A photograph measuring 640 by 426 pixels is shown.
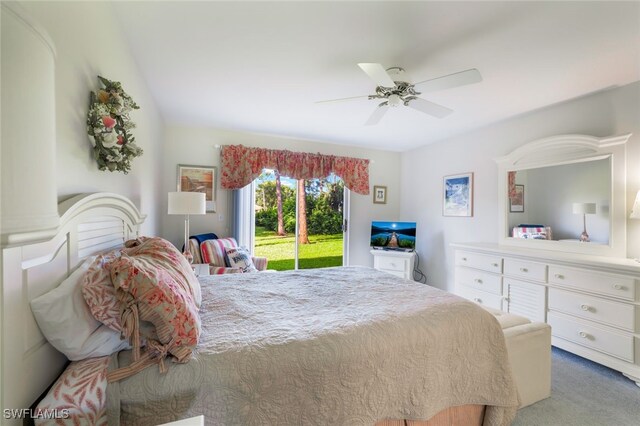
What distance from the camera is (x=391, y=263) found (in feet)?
14.7

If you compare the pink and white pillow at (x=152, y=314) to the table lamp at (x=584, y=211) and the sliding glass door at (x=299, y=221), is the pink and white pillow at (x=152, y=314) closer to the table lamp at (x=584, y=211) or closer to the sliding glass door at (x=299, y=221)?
the sliding glass door at (x=299, y=221)

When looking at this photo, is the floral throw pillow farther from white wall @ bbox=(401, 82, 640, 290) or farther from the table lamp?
the table lamp

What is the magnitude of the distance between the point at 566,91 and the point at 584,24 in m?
1.13

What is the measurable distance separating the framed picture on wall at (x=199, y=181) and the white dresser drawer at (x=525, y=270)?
375 cm

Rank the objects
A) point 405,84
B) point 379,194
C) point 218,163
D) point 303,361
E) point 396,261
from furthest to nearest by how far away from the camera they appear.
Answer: point 379,194
point 396,261
point 218,163
point 405,84
point 303,361

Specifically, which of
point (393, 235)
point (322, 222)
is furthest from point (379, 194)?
point (322, 222)

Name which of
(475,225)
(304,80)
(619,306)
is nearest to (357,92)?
(304,80)

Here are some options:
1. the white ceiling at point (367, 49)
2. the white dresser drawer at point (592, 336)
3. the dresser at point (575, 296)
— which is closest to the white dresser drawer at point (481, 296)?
the dresser at point (575, 296)

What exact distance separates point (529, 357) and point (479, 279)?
150 cm

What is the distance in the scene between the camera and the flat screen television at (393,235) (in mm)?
4488

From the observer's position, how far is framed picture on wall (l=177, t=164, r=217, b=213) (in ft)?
12.7

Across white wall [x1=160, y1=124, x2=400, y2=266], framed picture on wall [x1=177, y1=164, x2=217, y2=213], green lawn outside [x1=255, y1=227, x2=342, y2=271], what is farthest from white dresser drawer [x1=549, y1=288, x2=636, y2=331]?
framed picture on wall [x1=177, y1=164, x2=217, y2=213]

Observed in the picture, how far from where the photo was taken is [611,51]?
197 cm

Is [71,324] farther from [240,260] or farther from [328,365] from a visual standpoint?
[240,260]
